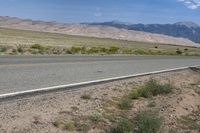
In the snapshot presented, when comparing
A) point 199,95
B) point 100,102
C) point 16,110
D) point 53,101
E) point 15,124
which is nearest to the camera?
point 15,124

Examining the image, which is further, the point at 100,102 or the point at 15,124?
the point at 100,102

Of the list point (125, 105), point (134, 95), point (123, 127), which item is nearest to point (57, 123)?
point (123, 127)

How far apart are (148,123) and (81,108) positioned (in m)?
1.70

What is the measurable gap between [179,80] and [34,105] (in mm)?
9047

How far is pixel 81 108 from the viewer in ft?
29.8

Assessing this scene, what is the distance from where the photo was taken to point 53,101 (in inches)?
367

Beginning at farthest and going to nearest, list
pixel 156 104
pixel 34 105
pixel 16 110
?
pixel 156 104 → pixel 34 105 → pixel 16 110

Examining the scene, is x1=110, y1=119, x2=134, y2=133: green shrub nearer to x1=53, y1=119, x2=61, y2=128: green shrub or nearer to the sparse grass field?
x1=53, y1=119, x2=61, y2=128: green shrub

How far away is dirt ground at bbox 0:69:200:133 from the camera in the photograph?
7484 mm

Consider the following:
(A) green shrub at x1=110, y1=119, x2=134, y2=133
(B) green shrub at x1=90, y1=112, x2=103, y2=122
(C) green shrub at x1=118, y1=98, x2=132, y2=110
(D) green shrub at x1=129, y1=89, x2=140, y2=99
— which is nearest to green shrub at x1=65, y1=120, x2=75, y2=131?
(B) green shrub at x1=90, y1=112, x2=103, y2=122

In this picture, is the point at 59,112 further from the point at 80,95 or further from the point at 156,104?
the point at 156,104

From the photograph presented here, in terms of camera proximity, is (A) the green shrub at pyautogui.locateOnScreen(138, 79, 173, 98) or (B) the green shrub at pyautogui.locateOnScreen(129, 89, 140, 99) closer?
(B) the green shrub at pyautogui.locateOnScreen(129, 89, 140, 99)

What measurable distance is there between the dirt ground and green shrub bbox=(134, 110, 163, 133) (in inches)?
19.7

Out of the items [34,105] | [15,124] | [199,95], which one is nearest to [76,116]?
[34,105]
